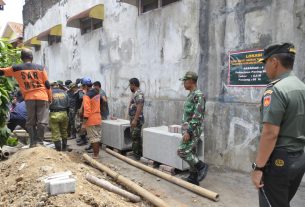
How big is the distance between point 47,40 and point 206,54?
1105 cm

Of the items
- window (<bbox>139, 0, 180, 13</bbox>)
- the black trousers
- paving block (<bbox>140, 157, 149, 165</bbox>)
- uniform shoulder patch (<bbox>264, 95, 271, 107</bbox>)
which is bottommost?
paving block (<bbox>140, 157, 149, 165</bbox>)

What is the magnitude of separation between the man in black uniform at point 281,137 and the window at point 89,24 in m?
8.93

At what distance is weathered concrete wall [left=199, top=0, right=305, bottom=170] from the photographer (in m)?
5.09

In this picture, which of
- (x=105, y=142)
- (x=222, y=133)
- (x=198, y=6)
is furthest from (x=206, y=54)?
(x=105, y=142)

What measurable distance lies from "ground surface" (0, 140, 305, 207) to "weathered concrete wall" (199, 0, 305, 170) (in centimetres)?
48

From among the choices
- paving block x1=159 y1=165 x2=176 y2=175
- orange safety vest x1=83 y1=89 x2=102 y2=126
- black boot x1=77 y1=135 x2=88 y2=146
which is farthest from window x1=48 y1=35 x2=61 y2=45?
paving block x1=159 y1=165 x2=176 y2=175

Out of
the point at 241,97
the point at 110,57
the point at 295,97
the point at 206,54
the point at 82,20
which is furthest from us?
the point at 82,20

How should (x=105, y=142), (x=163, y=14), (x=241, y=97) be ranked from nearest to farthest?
(x=241, y=97) → (x=163, y=14) → (x=105, y=142)

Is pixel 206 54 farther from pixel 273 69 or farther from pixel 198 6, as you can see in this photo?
pixel 273 69

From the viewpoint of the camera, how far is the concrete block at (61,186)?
12.1 feet

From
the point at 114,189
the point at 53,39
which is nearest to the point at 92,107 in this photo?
the point at 114,189

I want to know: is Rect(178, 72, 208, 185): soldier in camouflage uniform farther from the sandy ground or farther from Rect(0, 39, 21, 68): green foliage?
Rect(0, 39, 21, 68): green foliage

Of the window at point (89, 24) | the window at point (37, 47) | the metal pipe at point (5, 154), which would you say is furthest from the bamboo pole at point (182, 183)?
the window at point (37, 47)

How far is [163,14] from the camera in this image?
7.60 meters
